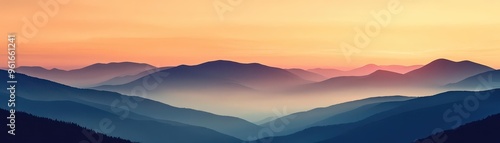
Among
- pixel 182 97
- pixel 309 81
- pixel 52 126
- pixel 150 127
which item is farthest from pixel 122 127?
pixel 52 126

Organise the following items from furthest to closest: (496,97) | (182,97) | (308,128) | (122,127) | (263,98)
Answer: (308,128) → (122,127) → (496,97) → (182,97) → (263,98)

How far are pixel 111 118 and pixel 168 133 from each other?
1901 cm

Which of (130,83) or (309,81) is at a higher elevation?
(130,83)

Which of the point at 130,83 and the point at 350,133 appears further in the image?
the point at 350,133

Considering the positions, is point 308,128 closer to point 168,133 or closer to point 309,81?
point 168,133

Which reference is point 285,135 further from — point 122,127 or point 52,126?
point 52,126

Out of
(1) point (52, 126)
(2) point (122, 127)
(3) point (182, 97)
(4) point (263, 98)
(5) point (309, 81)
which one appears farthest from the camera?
(2) point (122, 127)

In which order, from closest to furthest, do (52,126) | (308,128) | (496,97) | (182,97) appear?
(52,126) → (182,97) → (496,97) → (308,128)

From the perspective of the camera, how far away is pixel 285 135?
643 ft

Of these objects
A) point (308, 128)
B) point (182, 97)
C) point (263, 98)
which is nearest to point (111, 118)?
point (182, 97)

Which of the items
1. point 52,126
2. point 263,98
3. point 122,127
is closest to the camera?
point 52,126

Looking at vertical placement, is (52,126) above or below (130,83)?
below

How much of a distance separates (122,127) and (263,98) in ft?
259

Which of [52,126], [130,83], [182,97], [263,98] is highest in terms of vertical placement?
[130,83]
